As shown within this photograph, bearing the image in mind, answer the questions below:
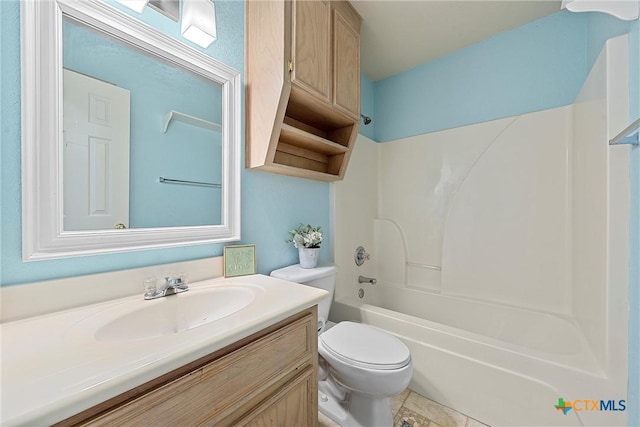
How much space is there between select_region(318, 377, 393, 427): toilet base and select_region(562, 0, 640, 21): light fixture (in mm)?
1780

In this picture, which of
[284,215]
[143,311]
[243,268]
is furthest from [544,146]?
[143,311]

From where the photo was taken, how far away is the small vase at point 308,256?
1445 mm

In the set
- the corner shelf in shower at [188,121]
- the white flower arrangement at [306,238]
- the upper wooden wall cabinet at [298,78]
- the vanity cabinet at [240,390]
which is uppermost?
the upper wooden wall cabinet at [298,78]

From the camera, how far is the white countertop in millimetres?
383

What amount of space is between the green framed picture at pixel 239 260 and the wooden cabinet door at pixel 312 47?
85 centimetres

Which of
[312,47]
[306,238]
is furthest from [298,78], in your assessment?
A: [306,238]

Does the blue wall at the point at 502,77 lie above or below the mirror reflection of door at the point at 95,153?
above

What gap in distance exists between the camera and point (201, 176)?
1122 millimetres

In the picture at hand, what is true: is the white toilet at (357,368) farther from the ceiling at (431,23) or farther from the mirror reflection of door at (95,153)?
the ceiling at (431,23)

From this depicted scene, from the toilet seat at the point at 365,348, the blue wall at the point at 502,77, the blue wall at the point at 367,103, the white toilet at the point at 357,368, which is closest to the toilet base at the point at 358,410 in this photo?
the white toilet at the point at 357,368

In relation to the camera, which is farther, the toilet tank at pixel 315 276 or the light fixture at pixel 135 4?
the toilet tank at pixel 315 276

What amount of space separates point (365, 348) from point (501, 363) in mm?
688

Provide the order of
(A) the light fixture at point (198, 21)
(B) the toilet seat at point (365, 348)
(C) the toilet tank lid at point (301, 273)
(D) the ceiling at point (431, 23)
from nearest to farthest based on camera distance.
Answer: (A) the light fixture at point (198, 21) < (B) the toilet seat at point (365, 348) < (C) the toilet tank lid at point (301, 273) < (D) the ceiling at point (431, 23)

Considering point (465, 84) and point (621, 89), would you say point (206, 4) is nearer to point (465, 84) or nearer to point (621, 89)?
point (621, 89)
